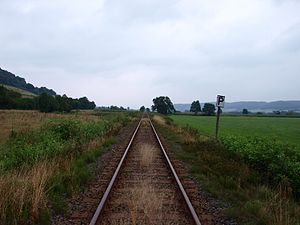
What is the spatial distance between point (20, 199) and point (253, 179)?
6239mm

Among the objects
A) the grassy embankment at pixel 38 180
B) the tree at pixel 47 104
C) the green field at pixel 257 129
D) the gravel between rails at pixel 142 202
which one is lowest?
the green field at pixel 257 129

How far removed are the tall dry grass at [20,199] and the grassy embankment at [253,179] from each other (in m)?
3.51

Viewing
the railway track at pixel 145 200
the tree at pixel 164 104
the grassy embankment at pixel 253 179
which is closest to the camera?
the railway track at pixel 145 200

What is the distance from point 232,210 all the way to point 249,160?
5.53m

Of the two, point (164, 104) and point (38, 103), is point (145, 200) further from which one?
point (164, 104)

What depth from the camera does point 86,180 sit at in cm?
912

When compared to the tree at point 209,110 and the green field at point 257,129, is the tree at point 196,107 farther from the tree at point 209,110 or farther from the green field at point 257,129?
the green field at point 257,129

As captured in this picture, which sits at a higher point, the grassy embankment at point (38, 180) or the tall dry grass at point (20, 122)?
the grassy embankment at point (38, 180)

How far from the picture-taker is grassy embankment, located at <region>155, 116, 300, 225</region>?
6.55 metres

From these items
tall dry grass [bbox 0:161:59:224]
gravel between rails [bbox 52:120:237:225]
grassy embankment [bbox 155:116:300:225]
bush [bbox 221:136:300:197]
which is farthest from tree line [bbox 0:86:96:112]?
tall dry grass [bbox 0:161:59:224]

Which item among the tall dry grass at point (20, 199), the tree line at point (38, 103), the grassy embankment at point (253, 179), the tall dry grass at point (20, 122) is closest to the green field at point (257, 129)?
the grassy embankment at point (253, 179)

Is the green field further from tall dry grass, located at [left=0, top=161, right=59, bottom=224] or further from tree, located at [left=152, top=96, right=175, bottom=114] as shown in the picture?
tree, located at [left=152, top=96, right=175, bottom=114]

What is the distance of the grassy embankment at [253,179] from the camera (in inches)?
258

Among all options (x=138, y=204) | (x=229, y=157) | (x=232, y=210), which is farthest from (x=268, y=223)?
(x=229, y=157)
